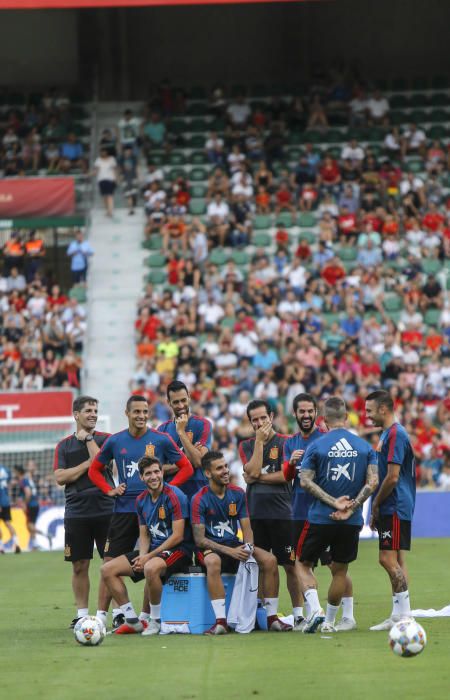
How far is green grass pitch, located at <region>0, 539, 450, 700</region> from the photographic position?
850 cm

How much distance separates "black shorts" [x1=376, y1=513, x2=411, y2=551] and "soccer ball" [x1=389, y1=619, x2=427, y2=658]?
2.39m

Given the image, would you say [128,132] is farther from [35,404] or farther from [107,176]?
[35,404]

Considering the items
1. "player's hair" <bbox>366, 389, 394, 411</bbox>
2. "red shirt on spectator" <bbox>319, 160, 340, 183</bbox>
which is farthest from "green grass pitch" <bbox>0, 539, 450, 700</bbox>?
"red shirt on spectator" <bbox>319, 160, 340, 183</bbox>

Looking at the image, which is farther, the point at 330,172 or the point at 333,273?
Result: the point at 330,172

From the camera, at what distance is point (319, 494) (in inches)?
443

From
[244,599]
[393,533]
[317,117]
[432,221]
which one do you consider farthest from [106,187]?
[393,533]

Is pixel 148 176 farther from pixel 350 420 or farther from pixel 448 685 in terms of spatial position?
pixel 448 685

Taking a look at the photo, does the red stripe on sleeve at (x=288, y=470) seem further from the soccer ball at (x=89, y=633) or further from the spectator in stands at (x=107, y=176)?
the spectator in stands at (x=107, y=176)

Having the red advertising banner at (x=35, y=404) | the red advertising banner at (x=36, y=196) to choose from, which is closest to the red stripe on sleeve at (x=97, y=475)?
the red advertising banner at (x=35, y=404)

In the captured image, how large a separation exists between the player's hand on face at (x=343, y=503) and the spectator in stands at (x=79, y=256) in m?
22.0

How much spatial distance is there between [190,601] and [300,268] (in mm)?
19759

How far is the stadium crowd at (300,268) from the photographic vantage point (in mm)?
28266

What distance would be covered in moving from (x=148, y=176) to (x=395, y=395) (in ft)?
33.6

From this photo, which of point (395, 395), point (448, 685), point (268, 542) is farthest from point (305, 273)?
point (448, 685)
